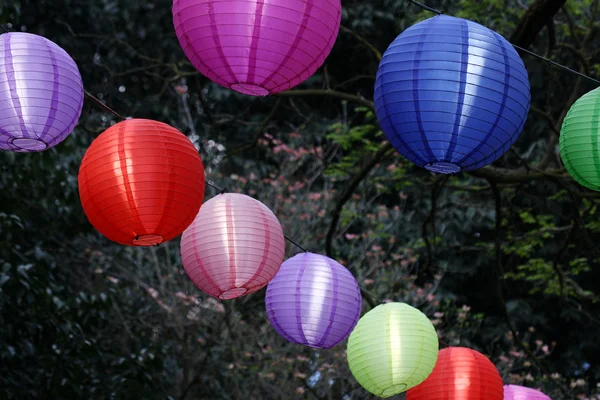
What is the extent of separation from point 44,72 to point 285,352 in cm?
453

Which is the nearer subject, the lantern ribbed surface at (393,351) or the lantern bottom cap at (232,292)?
the lantern bottom cap at (232,292)

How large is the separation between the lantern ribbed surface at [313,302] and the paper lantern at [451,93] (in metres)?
1.09

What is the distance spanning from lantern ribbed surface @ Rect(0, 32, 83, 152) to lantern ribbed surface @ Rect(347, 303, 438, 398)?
139 centimetres

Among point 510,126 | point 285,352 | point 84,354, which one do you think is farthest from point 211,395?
point 510,126

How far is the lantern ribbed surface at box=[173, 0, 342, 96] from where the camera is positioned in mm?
2490

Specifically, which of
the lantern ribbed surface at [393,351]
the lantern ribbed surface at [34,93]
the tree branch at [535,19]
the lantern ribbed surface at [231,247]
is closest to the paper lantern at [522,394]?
the lantern ribbed surface at [393,351]

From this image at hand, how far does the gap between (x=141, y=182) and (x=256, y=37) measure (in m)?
0.63

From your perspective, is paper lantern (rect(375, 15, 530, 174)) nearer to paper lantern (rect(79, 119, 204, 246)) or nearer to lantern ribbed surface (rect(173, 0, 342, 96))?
Answer: lantern ribbed surface (rect(173, 0, 342, 96))

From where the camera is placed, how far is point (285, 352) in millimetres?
7191

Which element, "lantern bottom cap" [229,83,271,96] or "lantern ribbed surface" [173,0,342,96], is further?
"lantern bottom cap" [229,83,271,96]

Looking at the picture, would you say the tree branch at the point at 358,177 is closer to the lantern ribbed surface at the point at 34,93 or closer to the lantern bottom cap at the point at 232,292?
the lantern bottom cap at the point at 232,292

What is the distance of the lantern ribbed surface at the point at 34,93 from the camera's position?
9.61 ft

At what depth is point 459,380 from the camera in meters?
3.80

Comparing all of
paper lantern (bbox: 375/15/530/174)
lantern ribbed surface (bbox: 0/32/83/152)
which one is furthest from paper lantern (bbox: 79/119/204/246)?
paper lantern (bbox: 375/15/530/174)
